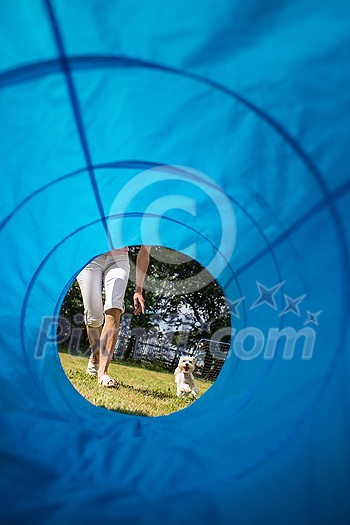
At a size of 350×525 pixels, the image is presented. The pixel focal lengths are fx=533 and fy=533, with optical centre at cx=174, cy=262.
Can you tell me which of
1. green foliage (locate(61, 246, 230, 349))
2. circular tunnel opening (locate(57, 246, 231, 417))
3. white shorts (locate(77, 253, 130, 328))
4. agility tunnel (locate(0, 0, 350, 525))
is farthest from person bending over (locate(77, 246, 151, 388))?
green foliage (locate(61, 246, 230, 349))

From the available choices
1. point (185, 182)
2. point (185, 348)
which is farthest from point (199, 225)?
point (185, 348)

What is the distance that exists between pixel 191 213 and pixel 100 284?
137 cm

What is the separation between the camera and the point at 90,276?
167 inches

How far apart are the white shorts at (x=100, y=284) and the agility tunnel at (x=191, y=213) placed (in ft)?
3.17

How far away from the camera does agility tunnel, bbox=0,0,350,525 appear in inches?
65.8

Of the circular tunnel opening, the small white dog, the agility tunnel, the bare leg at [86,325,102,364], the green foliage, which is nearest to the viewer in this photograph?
the agility tunnel

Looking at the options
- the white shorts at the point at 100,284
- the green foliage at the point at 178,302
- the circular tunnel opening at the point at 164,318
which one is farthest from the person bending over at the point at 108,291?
the green foliage at the point at 178,302

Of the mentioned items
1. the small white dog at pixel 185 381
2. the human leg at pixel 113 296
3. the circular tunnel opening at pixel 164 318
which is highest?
the circular tunnel opening at pixel 164 318

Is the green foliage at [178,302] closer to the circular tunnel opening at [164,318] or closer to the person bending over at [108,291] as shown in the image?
the circular tunnel opening at [164,318]

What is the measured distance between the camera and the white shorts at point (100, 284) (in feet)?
13.9

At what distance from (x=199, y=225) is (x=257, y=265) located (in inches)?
20.2

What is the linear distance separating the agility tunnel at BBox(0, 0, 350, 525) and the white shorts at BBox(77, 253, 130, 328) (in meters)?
0.97

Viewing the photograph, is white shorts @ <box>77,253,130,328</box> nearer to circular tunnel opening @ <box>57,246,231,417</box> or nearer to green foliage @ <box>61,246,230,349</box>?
circular tunnel opening @ <box>57,246,231,417</box>

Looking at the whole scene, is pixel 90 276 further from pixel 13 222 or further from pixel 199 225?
pixel 13 222
